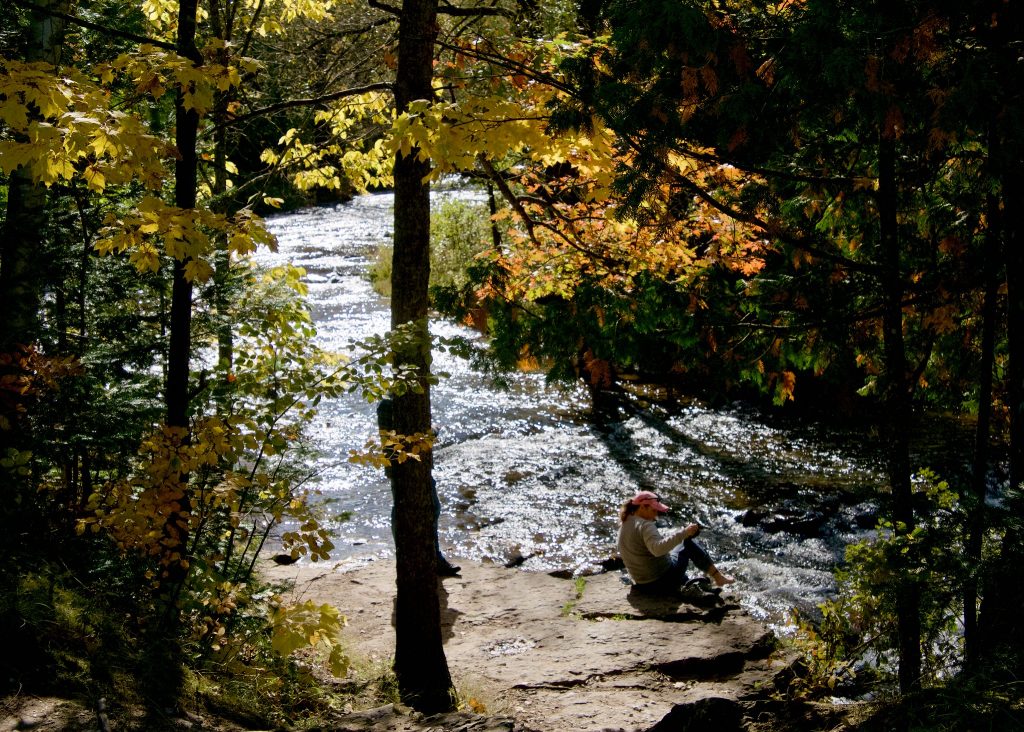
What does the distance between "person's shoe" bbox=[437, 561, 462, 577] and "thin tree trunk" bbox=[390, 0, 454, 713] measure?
2.48m

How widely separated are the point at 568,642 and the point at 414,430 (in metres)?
2.40

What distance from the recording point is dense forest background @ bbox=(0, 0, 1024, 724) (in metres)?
4.04

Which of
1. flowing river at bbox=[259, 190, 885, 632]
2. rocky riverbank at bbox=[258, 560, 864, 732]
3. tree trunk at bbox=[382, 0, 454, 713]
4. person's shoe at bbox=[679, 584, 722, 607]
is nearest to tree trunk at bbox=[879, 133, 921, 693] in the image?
rocky riverbank at bbox=[258, 560, 864, 732]

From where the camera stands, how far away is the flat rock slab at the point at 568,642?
18.7ft

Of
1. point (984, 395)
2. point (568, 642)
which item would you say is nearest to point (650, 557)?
point (568, 642)

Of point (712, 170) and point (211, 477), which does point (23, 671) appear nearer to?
point (211, 477)

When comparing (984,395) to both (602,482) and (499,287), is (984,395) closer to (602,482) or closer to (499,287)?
(499,287)

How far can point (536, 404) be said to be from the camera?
15.0 m

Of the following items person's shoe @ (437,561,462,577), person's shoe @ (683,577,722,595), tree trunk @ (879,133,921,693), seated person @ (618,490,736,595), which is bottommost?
person's shoe @ (437,561,462,577)

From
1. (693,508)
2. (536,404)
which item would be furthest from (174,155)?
(536,404)

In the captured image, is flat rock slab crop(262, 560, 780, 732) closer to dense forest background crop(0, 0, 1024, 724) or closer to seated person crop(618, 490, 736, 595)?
seated person crop(618, 490, 736, 595)

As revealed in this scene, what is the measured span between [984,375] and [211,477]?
16.4 ft

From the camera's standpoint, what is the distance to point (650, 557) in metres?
7.45

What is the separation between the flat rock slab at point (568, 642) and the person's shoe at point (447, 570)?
11 cm
